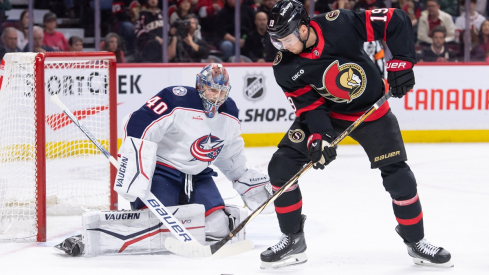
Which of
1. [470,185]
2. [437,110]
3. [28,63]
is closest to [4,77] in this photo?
[28,63]

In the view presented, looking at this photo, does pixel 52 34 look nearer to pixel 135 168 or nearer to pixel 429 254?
pixel 135 168

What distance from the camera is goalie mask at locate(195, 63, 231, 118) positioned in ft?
10.9

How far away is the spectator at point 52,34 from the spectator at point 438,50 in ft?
10.9

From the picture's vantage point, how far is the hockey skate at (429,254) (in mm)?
2955

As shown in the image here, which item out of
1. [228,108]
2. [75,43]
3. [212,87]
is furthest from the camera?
[75,43]

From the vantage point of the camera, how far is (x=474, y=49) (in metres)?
7.62

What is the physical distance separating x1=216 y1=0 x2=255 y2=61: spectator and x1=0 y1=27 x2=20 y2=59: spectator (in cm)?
180

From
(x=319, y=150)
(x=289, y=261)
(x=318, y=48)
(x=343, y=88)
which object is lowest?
(x=289, y=261)

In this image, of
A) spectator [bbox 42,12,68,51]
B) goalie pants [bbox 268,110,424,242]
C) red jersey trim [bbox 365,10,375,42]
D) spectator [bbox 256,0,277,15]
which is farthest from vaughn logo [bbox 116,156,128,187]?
spectator [bbox 256,0,277,15]

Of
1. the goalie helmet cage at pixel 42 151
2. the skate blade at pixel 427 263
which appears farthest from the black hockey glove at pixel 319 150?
the goalie helmet cage at pixel 42 151

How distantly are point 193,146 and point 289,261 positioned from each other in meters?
0.66

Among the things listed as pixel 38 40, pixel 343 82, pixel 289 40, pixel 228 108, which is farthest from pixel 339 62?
pixel 38 40

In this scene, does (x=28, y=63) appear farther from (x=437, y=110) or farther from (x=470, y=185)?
(x=437, y=110)

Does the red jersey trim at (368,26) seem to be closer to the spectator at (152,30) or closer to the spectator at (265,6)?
the spectator at (152,30)
